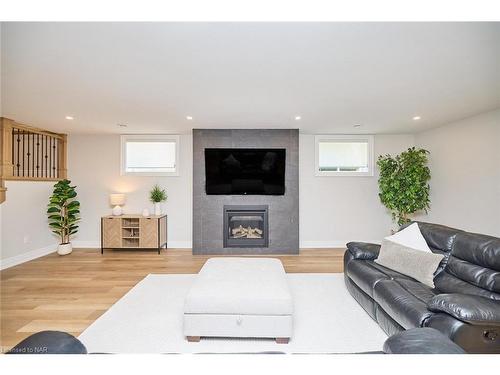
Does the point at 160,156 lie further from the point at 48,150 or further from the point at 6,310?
the point at 6,310

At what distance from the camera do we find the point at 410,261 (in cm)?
246

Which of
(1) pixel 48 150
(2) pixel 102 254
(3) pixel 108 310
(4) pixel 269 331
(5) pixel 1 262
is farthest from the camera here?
(1) pixel 48 150

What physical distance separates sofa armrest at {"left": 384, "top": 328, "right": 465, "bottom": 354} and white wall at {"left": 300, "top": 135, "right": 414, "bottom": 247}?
455 centimetres

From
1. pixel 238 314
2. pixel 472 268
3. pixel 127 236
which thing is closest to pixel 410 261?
pixel 472 268

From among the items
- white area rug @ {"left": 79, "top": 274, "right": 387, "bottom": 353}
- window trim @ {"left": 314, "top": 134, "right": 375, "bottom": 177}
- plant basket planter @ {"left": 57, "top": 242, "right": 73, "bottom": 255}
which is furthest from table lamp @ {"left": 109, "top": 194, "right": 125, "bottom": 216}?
window trim @ {"left": 314, "top": 134, "right": 375, "bottom": 177}

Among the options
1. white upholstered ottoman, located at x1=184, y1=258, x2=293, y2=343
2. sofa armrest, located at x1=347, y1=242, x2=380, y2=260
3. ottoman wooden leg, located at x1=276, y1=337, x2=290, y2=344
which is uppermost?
sofa armrest, located at x1=347, y1=242, x2=380, y2=260

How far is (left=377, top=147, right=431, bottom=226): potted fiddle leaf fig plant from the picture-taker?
479 cm

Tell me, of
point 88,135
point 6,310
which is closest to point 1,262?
point 6,310

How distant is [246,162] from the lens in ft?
16.5

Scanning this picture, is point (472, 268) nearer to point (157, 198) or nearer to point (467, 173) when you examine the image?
point (467, 173)

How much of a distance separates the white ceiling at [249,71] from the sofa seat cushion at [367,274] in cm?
201

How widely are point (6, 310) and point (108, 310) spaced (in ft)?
3.53

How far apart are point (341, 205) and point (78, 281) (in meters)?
4.98

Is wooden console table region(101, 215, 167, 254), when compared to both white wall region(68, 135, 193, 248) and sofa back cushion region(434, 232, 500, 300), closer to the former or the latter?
white wall region(68, 135, 193, 248)
